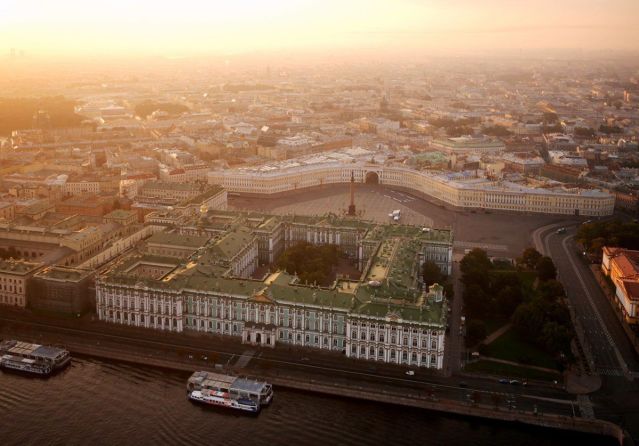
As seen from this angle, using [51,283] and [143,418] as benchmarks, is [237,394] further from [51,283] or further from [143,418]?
[51,283]

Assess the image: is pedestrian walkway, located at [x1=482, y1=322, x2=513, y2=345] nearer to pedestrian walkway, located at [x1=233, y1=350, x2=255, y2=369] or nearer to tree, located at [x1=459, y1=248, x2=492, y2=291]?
tree, located at [x1=459, y1=248, x2=492, y2=291]

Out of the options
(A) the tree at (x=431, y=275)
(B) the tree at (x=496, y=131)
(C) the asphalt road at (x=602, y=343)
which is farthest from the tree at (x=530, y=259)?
(B) the tree at (x=496, y=131)

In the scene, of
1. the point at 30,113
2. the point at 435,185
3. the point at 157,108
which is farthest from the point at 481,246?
the point at 157,108

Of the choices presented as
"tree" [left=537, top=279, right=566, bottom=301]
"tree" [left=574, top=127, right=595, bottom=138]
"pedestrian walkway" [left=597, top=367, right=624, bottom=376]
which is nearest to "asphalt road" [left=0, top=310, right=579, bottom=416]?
"pedestrian walkway" [left=597, top=367, right=624, bottom=376]

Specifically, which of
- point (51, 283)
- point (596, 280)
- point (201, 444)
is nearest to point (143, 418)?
point (201, 444)

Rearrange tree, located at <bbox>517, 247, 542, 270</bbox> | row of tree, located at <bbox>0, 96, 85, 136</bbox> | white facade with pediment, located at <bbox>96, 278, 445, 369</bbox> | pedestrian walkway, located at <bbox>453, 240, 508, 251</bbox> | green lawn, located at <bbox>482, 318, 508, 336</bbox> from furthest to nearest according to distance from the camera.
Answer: row of tree, located at <bbox>0, 96, 85, 136</bbox>, pedestrian walkway, located at <bbox>453, 240, 508, 251</bbox>, tree, located at <bbox>517, 247, 542, 270</bbox>, green lawn, located at <bbox>482, 318, 508, 336</bbox>, white facade with pediment, located at <bbox>96, 278, 445, 369</bbox>

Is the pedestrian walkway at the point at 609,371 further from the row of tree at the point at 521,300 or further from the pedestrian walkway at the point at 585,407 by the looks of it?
the pedestrian walkway at the point at 585,407
